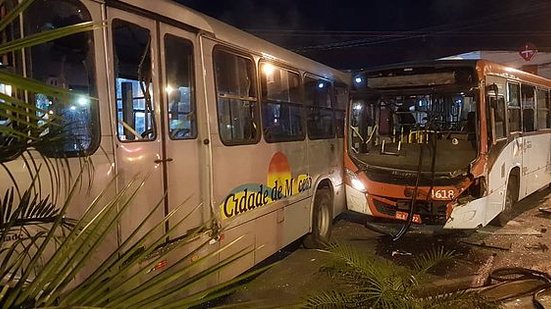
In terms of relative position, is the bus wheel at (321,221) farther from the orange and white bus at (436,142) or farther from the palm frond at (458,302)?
the palm frond at (458,302)

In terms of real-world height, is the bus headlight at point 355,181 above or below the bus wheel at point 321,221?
above

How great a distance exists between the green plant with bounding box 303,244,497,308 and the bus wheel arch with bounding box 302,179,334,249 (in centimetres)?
352

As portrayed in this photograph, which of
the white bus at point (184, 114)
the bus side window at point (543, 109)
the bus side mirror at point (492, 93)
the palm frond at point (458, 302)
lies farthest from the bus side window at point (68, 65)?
the bus side window at point (543, 109)

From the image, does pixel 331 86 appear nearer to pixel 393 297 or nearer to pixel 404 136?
pixel 404 136

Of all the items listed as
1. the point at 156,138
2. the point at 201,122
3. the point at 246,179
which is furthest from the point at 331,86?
the point at 156,138

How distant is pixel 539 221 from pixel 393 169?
3.88 m

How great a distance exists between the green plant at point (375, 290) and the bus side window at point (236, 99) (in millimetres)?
1856

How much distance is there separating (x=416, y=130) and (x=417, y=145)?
0.86 feet

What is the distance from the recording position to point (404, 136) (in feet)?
27.2

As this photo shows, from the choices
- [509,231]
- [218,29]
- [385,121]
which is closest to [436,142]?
[385,121]

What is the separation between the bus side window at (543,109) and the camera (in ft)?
34.5

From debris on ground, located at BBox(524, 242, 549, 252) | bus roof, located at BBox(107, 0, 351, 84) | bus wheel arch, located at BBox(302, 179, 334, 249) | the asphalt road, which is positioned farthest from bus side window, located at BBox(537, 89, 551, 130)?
bus roof, located at BBox(107, 0, 351, 84)

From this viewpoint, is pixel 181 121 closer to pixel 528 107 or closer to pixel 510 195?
pixel 510 195

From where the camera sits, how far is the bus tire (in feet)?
30.0
